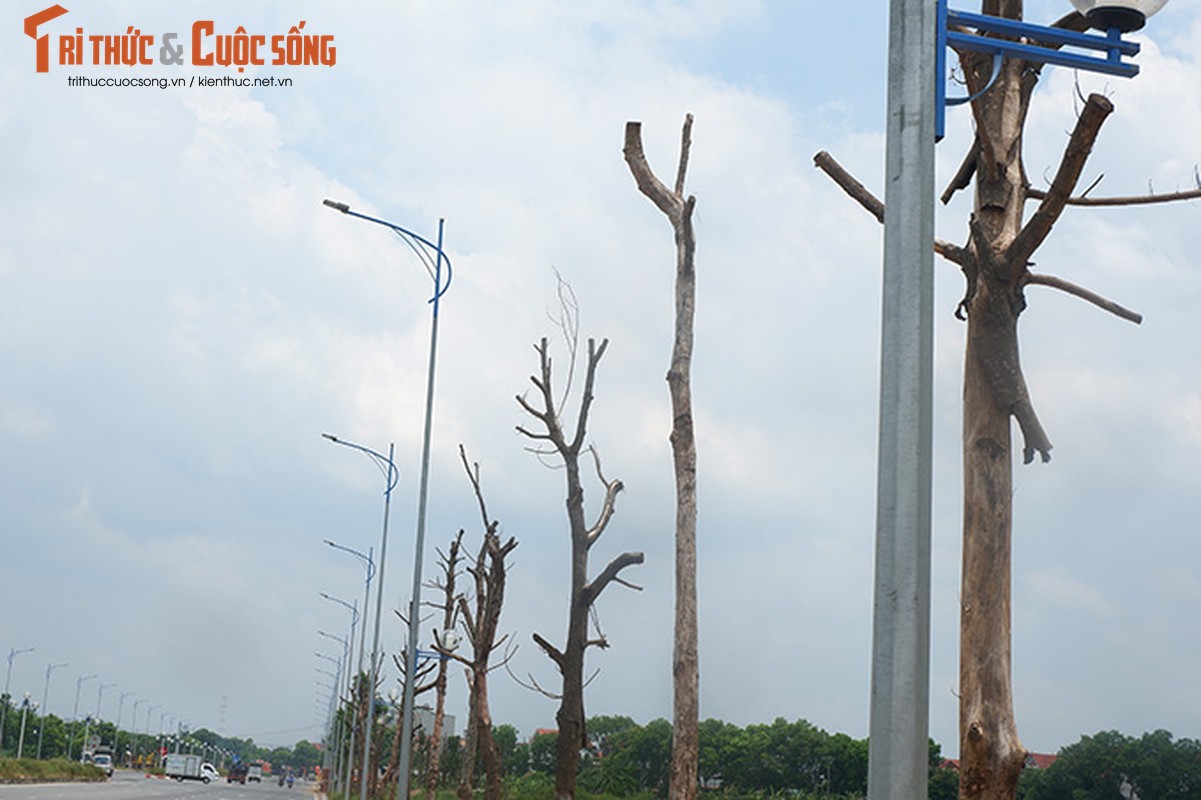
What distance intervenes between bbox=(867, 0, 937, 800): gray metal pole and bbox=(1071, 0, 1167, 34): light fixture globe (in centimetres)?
109

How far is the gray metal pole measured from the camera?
434 centimetres

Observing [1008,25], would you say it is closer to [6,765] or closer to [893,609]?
[893,609]

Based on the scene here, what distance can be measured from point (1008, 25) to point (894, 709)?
3120 millimetres

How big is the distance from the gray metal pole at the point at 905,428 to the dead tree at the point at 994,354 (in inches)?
62.1

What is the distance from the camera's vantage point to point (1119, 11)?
5.76 metres

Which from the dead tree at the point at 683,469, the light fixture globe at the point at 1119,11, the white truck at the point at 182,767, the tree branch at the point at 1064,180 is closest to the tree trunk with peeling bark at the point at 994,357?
the tree branch at the point at 1064,180

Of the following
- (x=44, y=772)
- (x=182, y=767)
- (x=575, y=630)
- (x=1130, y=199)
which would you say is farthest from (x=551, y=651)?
(x=182, y=767)

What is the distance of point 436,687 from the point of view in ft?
105

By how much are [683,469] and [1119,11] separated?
6.59 metres

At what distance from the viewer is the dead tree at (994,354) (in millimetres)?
6703

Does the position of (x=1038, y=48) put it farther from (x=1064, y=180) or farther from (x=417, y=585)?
(x=417, y=585)

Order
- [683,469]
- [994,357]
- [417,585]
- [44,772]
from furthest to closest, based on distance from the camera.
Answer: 1. [44,772]
2. [417,585]
3. [683,469]
4. [994,357]

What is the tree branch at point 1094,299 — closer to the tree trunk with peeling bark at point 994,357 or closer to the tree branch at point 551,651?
the tree trunk with peeling bark at point 994,357

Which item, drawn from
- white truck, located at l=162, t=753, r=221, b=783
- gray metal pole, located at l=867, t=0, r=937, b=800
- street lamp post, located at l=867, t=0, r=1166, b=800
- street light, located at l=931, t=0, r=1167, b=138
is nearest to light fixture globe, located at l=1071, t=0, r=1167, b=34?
street light, located at l=931, t=0, r=1167, b=138
